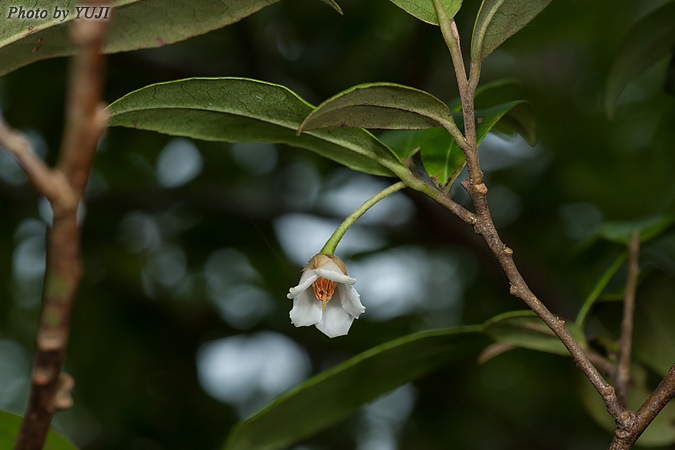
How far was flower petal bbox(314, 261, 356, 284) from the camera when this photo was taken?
2.71 feet

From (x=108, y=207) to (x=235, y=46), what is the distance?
2.42ft

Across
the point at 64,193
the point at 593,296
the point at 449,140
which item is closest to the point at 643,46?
the point at 593,296

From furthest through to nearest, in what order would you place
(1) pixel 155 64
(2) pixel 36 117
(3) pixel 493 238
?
(2) pixel 36 117
(1) pixel 155 64
(3) pixel 493 238

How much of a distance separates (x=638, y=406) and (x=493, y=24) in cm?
78

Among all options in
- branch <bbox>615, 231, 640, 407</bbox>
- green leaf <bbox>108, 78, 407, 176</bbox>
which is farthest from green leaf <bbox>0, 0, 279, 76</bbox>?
branch <bbox>615, 231, 640, 407</bbox>

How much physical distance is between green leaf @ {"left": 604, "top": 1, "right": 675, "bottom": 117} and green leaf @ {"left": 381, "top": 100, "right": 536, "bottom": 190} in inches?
17.2

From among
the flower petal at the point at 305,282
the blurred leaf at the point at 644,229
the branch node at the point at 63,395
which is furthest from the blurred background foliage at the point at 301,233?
the branch node at the point at 63,395

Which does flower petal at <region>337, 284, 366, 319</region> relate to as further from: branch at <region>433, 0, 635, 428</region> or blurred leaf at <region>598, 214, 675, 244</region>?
blurred leaf at <region>598, 214, 675, 244</region>

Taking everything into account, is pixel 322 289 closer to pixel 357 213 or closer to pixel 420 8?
pixel 357 213

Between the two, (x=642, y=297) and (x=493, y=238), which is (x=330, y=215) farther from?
(x=493, y=238)

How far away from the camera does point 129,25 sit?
88cm

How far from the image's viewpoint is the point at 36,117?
2184mm

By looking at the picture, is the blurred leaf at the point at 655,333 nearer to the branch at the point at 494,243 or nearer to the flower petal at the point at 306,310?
the branch at the point at 494,243

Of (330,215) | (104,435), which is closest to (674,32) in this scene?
(330,215)
